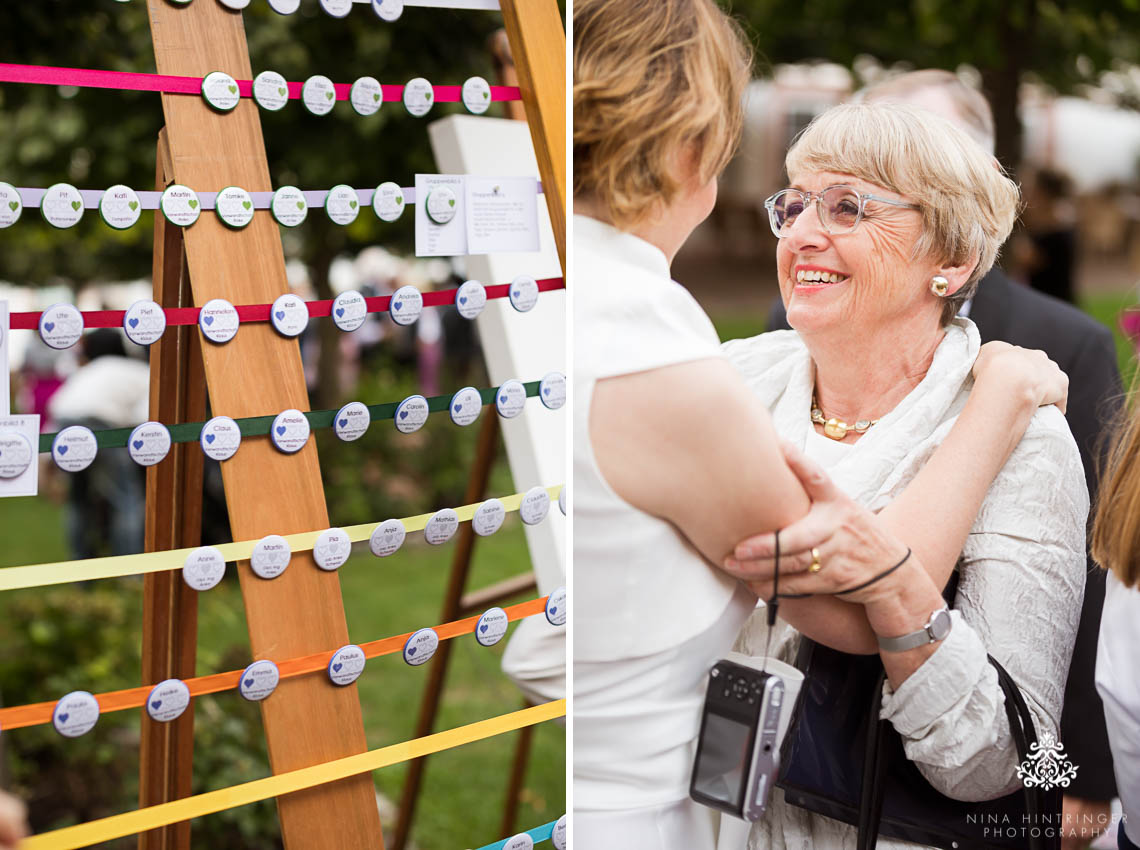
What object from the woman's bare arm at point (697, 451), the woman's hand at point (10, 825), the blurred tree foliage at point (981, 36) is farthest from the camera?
the blurred tree foliage at point (981, 36)

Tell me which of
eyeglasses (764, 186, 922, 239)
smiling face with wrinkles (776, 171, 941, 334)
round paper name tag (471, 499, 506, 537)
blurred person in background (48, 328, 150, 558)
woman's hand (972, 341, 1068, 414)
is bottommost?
blurred person in background (48, 328, 150, 558)

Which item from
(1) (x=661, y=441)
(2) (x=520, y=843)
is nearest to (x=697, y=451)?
(1) (x=661, y=441)

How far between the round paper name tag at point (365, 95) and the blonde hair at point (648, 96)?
1.10 feet

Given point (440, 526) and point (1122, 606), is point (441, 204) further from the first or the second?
point (1122, 606)

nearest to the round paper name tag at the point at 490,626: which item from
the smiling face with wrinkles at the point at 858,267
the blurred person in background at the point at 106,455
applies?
the smiling face with wrinkles at the point at 858,267

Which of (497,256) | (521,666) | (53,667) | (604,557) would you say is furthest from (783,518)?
(53,667)

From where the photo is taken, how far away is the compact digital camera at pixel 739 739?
1.20 meters

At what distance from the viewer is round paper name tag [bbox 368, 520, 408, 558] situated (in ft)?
4.58

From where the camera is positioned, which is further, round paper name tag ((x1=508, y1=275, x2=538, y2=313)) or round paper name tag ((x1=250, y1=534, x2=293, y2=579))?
round paper name tag ((x1=508, y1=275, x2=538, y2=313))

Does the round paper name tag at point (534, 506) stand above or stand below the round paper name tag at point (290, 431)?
below

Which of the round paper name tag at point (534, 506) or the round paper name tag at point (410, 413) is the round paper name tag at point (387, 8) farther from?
the round paper name tag at point (534, 506)

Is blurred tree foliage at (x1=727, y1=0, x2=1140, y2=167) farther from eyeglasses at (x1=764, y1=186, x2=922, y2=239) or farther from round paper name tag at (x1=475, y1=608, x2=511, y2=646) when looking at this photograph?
round paper name tag at (x1=475, y1=608, x2=511, y2=646)

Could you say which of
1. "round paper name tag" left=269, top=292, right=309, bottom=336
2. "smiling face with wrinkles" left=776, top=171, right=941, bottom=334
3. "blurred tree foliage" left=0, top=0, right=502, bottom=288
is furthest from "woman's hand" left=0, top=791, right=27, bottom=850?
"blurred tree foliage" left=0, top=0, right=502, bottom=288

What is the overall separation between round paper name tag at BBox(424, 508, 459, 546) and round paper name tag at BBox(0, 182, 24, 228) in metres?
0.63
